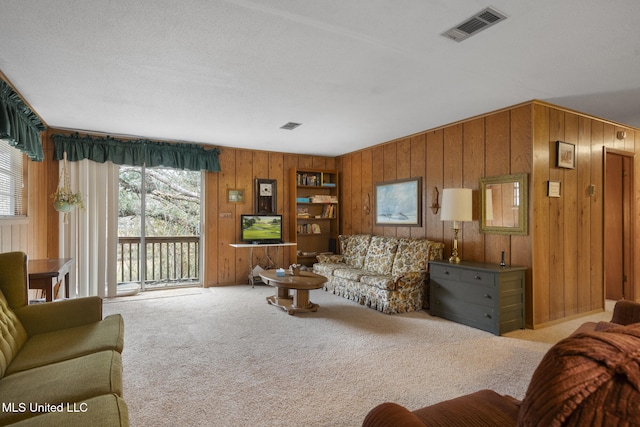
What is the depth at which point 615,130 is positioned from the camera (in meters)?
4.70

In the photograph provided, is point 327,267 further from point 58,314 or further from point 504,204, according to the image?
point 58,314

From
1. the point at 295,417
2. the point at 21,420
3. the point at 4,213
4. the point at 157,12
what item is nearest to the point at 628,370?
the point at 295,417

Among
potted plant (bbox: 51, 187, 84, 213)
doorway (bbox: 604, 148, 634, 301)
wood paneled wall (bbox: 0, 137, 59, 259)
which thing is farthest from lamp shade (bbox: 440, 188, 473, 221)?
potted plant (bbox: 51, 187, 84, 213)

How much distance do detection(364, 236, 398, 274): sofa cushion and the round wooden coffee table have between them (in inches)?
42.7

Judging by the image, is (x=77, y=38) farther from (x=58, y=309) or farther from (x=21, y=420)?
(x=21, y=420)

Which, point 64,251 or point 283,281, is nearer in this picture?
point 283,281

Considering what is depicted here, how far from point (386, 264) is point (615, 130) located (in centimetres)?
355

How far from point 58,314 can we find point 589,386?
2906 mm

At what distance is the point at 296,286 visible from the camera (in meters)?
4.15

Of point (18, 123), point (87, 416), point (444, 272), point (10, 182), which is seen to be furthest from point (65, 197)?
point (444, 272)

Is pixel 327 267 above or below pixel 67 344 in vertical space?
below

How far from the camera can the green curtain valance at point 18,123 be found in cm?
301

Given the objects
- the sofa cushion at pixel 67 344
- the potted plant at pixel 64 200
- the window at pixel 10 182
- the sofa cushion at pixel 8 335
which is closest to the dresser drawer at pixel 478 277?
the sofa cushion at pixel 67 344

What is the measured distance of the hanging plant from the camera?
14.8 ft
